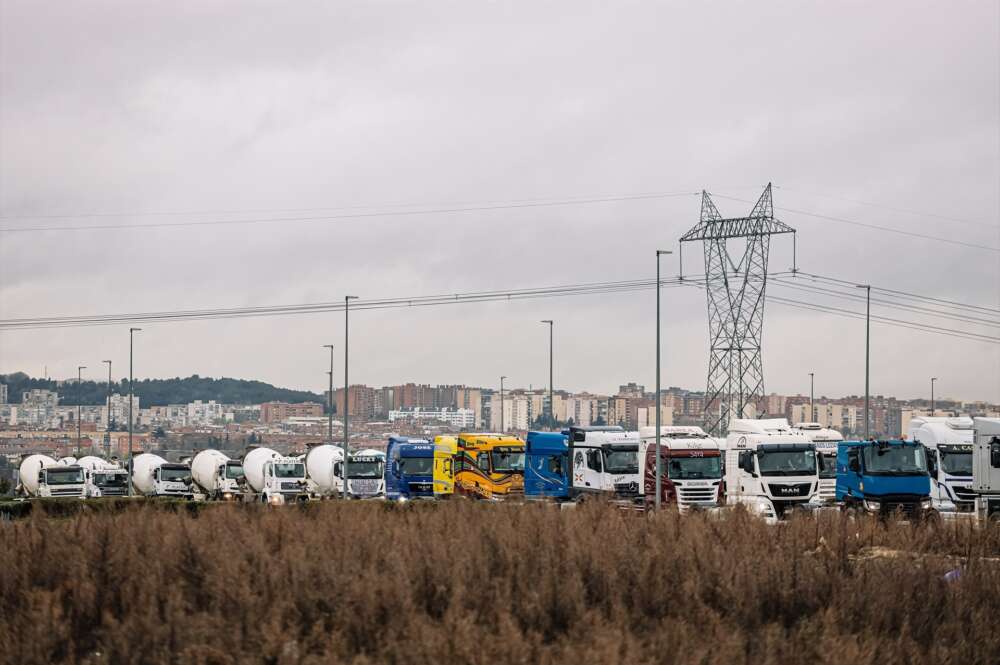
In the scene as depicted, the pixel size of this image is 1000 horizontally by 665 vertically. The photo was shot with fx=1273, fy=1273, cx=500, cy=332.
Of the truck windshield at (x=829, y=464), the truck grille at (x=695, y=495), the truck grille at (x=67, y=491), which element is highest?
the truck windshield at (x=829, y=464)

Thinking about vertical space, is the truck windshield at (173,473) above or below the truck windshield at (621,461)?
below

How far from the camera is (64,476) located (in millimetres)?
72188

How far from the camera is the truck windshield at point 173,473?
7388 centimetres

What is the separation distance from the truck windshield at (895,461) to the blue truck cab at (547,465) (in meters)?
11.4

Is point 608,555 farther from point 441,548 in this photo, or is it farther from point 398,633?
point 398,633

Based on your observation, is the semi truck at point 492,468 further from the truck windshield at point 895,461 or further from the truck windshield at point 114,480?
the truck windshield at point 114,480

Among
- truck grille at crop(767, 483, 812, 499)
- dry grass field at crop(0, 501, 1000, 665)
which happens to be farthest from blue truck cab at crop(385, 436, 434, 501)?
dry grass field at crop(0, 501, 1000, 665)

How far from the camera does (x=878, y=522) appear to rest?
2648cm

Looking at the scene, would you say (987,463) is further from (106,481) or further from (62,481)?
(106,481)

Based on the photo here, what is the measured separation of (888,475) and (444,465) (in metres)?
19.4

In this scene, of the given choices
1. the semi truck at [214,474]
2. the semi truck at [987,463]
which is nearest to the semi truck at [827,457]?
the semi truck at [987,463]

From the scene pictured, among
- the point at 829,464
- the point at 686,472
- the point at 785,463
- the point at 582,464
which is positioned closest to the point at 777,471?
the point at 785,463

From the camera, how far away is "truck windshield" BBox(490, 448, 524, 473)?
51.8 meters

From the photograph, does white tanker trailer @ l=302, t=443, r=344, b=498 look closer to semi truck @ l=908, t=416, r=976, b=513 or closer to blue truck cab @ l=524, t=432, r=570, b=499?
blue truck cab @ l=524, t=432, r=570, b=499
